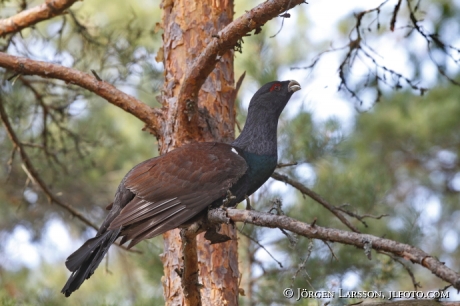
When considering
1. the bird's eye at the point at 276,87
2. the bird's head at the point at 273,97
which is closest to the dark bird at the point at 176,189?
the bird's head at the point at 273,97

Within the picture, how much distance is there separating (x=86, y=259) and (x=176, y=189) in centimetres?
69

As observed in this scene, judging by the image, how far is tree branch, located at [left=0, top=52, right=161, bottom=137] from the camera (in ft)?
15.2

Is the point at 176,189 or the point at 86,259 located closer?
the point at 86,259

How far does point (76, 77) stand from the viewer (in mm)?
4633

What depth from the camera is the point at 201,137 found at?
15.3 feet

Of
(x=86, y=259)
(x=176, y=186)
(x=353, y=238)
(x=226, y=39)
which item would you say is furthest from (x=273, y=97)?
(x=353, y=238)

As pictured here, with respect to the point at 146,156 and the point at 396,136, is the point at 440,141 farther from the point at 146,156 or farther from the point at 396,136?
the point at 146,156

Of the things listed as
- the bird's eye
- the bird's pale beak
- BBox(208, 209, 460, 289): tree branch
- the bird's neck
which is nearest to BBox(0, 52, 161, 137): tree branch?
the bird's neck

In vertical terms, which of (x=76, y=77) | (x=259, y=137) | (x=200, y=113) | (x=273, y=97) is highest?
(x=273, y=97)

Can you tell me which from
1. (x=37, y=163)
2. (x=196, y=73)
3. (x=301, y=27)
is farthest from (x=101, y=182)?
(x=196, y=73)

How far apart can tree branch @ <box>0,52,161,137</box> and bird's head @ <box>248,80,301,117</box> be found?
2.46ft

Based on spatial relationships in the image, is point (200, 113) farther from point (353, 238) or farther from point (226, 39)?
point (353, 238)

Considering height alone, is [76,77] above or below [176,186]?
above

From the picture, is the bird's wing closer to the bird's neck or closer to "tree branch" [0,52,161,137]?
the bird's neck
